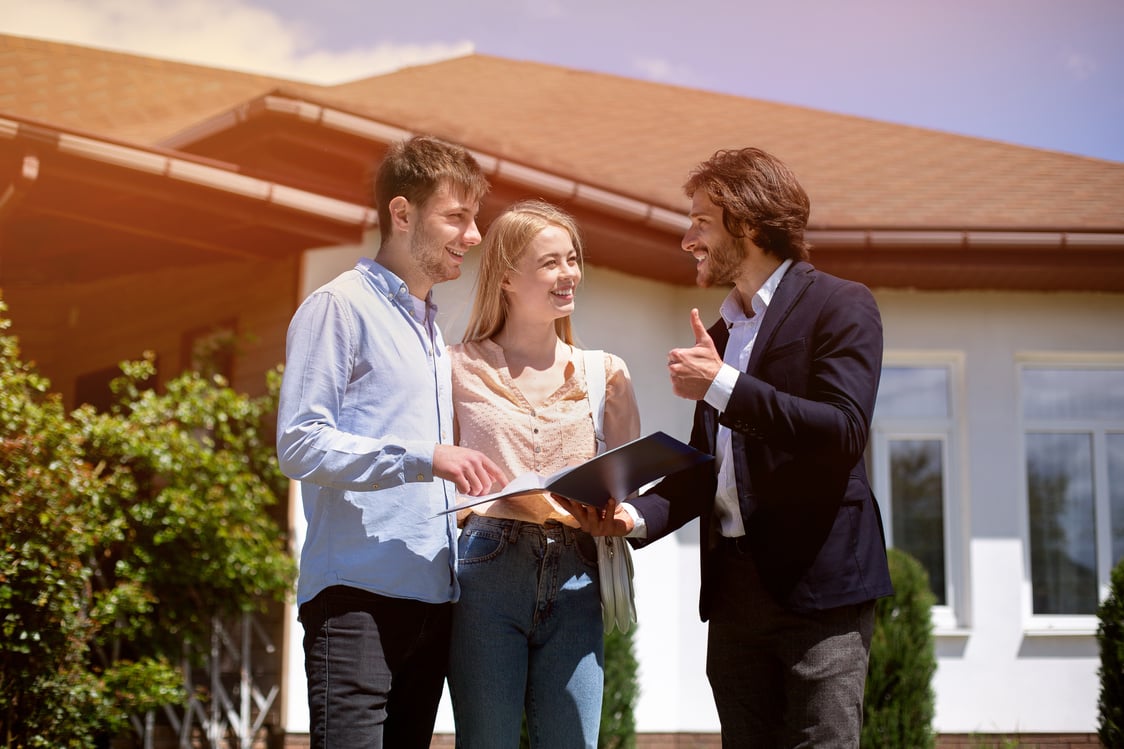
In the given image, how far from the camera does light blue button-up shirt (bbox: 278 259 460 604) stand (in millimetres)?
2623

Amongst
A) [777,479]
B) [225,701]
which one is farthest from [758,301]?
[225,701]

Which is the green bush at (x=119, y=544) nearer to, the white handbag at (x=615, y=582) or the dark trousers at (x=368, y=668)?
the dark trousers at (x=368, y=668)

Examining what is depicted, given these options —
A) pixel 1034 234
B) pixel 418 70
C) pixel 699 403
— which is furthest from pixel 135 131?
pixel 699 403

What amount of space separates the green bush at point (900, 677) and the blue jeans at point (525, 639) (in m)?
4.74

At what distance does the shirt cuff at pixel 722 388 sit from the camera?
271cm

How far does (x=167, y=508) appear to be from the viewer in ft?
21.8

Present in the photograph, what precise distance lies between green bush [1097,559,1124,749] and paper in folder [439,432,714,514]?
5.33 meters

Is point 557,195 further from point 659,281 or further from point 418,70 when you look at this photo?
point 418,70

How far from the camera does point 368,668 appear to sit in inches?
103

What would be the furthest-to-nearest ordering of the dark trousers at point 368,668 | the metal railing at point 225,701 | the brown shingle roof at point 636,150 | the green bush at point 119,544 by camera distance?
the brown shingle roof at point 636,150 < the metal railing at point 225,701 < the green bush at point 119,544 < the dark trousers at point 368,668

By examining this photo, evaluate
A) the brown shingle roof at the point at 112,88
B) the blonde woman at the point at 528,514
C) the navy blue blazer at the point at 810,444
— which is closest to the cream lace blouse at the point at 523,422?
the blonde woman at the point at 528,514

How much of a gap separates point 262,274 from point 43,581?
3.14 metres

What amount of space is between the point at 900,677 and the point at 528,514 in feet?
16.8

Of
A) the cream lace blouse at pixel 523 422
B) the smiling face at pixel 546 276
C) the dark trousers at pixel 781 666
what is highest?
the smiling face at pixel 546 276
